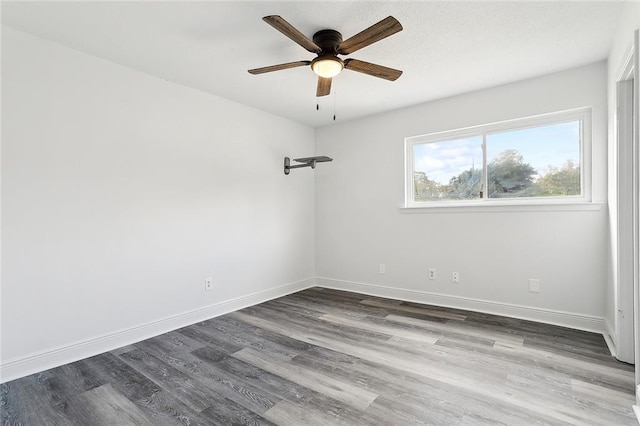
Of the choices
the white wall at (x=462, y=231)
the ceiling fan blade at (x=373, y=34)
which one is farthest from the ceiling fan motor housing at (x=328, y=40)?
the white wall at (x=462, y=231)

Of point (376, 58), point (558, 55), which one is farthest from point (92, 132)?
point (558, 55)

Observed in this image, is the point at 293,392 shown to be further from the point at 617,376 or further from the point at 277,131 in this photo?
the point at 277,131

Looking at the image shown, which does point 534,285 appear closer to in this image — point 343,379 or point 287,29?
point 343,379

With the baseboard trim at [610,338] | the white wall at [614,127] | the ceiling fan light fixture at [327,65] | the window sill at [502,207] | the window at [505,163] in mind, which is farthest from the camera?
the window at [505,163]

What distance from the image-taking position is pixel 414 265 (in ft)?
12.7

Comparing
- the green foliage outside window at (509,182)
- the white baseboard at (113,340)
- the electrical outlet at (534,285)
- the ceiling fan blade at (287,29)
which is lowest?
the white baseboard at (113,340)

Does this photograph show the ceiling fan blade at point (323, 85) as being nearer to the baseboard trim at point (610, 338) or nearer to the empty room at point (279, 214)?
the empty room at point (279, 214)

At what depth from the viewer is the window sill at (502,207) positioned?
2.86m

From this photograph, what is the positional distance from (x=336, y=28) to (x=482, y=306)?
A: 3.10 metres

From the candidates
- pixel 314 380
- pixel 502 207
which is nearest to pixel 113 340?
pixel 314 380

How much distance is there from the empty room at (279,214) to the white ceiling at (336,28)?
0.02m

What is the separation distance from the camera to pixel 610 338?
260cm

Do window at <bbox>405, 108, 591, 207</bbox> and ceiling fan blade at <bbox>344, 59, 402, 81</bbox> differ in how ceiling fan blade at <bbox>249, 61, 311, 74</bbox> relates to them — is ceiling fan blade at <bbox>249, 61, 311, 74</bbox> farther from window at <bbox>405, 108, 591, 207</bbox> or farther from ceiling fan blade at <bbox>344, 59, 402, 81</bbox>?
window at <bbox>405, 108, 591, 207</bbox>

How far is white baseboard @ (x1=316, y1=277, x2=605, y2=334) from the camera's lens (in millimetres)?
2879
